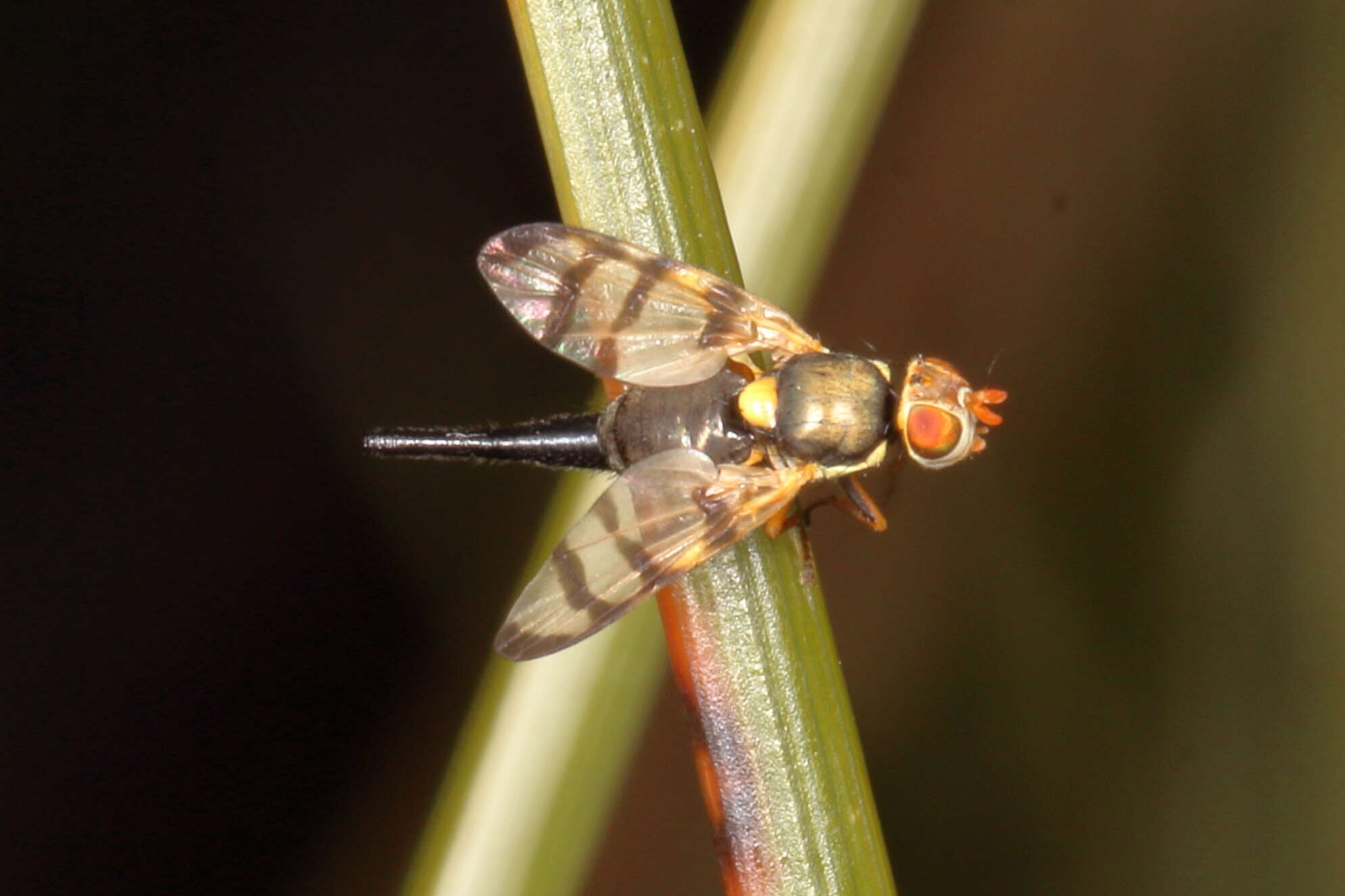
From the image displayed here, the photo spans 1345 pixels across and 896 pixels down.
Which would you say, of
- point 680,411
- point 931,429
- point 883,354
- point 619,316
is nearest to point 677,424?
point 680,411

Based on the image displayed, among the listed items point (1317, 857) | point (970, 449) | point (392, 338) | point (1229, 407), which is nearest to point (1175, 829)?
point (1317, 857)

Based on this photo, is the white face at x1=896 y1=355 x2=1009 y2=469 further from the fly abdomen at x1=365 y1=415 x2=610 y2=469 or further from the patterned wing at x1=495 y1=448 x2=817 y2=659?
the fly abdomen at x1=365 y1=415 x2=610 y2=469

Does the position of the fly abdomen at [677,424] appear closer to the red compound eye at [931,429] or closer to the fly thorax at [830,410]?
the fly thorax at [830,410]

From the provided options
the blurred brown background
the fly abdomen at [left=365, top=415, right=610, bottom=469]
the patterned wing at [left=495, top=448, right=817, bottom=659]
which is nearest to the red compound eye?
the patterned wing at [left=495, top=448, right=817, bottom=659]

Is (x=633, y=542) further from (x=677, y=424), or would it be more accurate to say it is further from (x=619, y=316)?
(x=619, y=316)

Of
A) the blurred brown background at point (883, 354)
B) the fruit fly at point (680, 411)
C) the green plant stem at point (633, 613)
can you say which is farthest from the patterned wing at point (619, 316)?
the blurred brown background at point (883, 354)

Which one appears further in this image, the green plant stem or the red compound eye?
the red compound eye

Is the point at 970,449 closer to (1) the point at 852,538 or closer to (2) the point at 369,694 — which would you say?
(1) the point at 852,538
